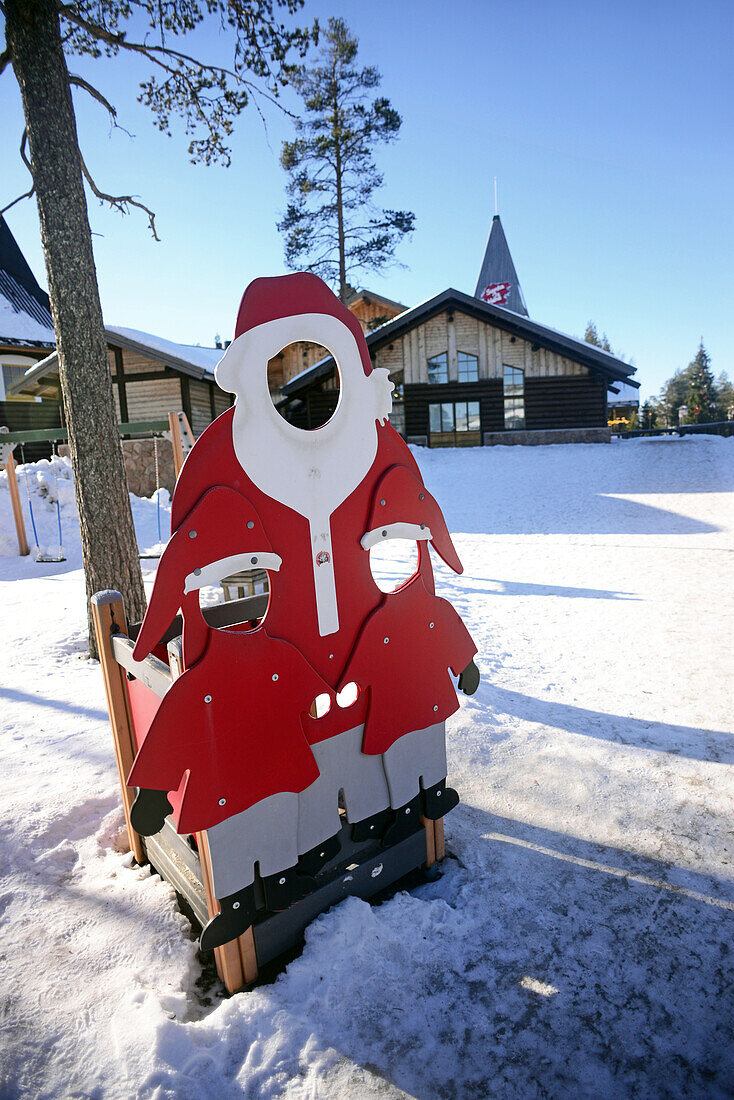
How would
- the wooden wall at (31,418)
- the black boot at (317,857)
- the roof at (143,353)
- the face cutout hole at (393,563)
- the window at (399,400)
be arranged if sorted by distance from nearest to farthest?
1. the black boot at (317,857)
2. the face cutout hole at (393,563)
3. the roof at (143,353)
4. the wooden wall at (31,418)
5. the window at (399,400)

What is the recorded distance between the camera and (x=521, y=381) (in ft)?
61.1

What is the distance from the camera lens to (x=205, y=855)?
1648mm

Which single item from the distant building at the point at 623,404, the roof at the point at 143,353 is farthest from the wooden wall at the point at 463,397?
the distant building at the point at 623,404

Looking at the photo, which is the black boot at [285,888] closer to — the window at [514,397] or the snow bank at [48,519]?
the snow bank at [48,519]

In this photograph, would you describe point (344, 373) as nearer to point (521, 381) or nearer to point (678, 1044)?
point (678, 1044)

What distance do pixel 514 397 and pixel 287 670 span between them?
18.6 metres

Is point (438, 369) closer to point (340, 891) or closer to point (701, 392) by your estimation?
point (340, 891)

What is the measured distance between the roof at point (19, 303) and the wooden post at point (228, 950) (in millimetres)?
20660

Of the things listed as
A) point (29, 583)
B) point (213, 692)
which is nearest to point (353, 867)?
point (213, 692)

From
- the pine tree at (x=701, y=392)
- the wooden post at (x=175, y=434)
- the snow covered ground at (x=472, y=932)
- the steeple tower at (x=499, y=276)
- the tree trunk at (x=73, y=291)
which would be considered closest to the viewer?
the snow covered ground at (x=472, y=932)

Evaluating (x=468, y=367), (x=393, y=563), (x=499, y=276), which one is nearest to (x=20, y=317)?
(x=468, y=367)

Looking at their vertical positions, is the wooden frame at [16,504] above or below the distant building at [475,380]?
below

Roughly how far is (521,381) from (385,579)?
568 inches

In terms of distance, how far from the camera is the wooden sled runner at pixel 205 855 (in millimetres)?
1732
